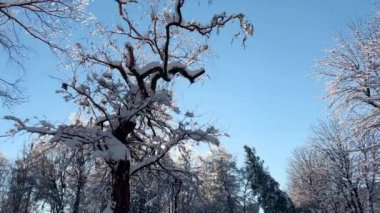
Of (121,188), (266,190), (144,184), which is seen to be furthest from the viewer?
(266,190)

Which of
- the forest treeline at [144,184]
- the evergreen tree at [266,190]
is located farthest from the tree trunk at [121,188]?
the evergreen tree at [266,190]

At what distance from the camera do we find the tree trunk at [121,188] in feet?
28.3

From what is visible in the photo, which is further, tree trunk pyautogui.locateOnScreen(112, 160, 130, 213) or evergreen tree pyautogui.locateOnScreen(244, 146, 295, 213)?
evergreen tree pyautogui.locateOnScreen(244, 146, 295, 213)

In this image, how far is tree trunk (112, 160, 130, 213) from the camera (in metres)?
8.62

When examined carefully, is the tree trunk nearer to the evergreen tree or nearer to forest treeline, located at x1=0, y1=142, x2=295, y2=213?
forest treeline, located at x1=0, y1=142, x2=295, y2=213

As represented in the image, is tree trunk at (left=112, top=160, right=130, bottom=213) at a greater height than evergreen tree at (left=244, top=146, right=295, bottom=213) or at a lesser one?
lesser

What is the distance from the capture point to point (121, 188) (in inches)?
346

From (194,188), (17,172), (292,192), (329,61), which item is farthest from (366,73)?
(292,192)

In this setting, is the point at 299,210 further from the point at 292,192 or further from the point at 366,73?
the point at 366,73

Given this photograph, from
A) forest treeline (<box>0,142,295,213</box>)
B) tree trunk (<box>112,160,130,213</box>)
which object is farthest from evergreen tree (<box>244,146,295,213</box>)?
tree trunk (<box>112,160,130,213</box>)

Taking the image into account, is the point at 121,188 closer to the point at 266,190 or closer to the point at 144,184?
the point at 144,184

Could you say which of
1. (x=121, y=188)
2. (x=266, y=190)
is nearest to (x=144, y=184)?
(x=121, y=188)

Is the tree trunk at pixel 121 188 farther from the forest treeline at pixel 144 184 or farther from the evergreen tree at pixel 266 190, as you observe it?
the evergreen tree at pixel 266 190

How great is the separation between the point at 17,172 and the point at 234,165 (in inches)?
868
